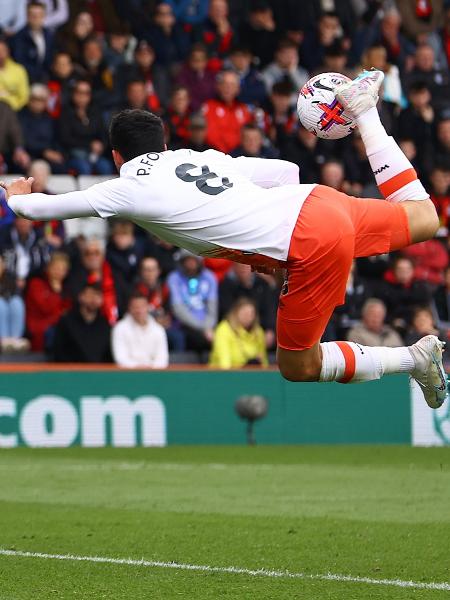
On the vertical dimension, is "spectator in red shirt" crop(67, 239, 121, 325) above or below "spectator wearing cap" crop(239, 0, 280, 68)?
below

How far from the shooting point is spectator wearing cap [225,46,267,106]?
A: 65.9 ft

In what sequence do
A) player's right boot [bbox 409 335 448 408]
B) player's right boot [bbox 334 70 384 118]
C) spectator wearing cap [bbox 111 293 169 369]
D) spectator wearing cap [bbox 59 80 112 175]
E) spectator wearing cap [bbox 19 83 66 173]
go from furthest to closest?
1. spectator wearing cap [bbox 59 80 112 175]
2. spectator wearing cap [bbox 19 83 66 173]
3. spectator wearing cap [bbox 111 293 169 369]
4. player's right boot [bbox 409 335 448 408]
5. player's right boot [bbox 334 70 384 118]

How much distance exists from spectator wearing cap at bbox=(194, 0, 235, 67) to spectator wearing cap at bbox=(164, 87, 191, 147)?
209 centimetres

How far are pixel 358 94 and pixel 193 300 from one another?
9.07m

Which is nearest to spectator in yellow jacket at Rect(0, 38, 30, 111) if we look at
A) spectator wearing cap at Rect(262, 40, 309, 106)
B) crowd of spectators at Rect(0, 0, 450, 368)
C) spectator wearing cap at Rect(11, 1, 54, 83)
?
crowd of spectators at Rect(0, 0, 450, 368)

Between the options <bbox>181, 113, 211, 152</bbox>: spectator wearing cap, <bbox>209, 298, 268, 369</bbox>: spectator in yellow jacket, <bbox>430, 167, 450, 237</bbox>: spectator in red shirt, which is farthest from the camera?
<bbox>430, 167, 450, 237</bbox>: spectator in red shirt

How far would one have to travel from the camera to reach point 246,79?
66.3 feet

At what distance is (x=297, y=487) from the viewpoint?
11.9 m

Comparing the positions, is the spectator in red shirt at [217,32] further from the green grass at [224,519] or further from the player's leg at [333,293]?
the player's leg at [333,293]

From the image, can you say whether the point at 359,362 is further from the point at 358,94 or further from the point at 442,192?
the point at 442,192

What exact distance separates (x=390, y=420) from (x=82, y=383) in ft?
12.0

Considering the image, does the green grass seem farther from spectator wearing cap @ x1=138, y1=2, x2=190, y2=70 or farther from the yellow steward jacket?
spectator wearing cap @ x1=138, y1=2, x2=190, y2=70

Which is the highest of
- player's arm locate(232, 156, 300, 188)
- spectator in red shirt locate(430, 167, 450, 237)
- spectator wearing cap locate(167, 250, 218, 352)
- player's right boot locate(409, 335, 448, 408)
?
spectator in red shirt locate(430, 167, 450, 237)

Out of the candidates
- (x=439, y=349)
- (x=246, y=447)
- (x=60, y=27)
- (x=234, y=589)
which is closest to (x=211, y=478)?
(x=246, y=447)
